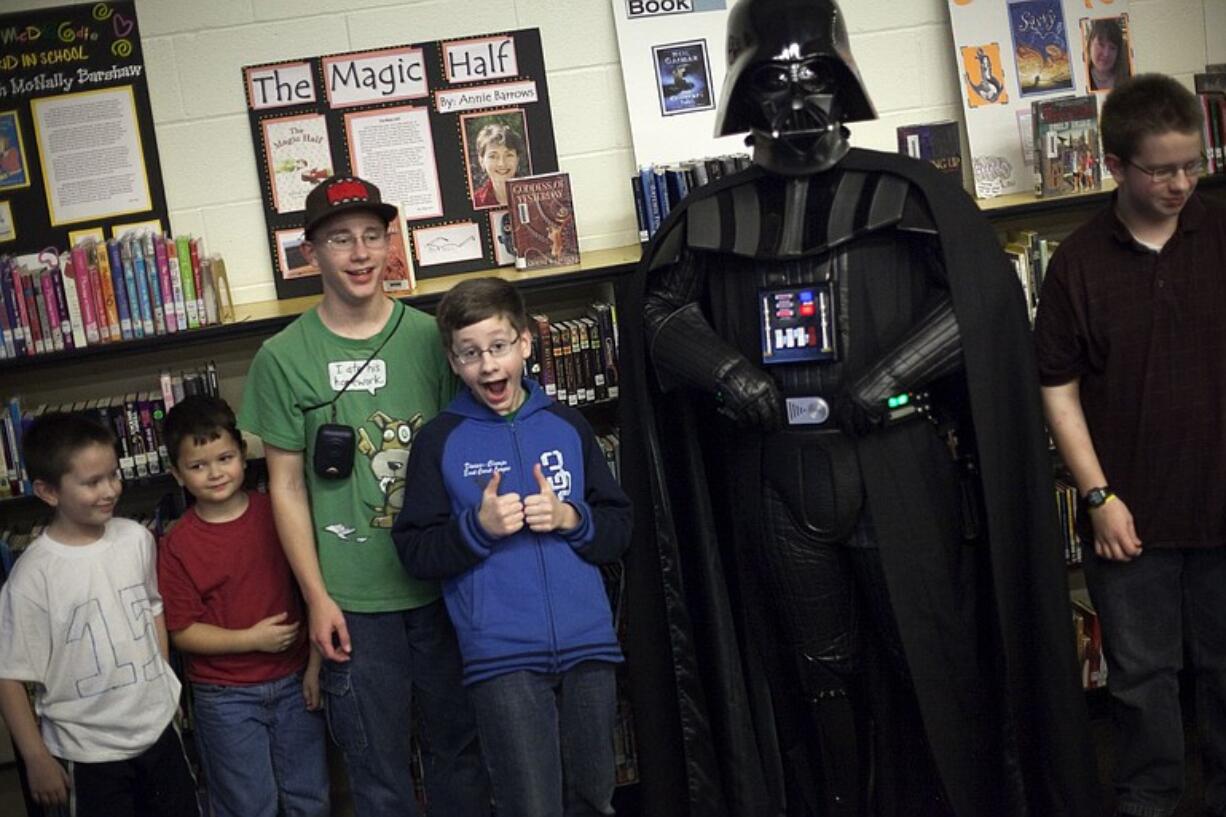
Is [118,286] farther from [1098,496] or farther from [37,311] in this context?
[1098,496]

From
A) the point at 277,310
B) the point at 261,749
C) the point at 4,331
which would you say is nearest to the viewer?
the point at 261,749

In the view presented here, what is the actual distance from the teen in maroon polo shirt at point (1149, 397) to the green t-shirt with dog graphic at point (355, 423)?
1270mm

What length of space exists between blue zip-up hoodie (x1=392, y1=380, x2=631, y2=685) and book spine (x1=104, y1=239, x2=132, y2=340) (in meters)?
0.96

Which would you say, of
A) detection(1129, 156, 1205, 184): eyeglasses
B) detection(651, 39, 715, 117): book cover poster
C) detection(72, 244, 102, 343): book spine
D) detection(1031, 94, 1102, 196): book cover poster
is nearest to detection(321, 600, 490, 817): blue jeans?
detection(72, 244, 102, 343): book spine

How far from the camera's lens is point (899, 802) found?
9.98 feet

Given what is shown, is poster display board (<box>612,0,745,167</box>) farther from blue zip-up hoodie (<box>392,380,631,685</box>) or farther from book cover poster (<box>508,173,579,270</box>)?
blue zip-up hoodie (<box>392,380,631,685</box>)

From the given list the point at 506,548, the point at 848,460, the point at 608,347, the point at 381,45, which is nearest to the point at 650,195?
the point at 608,347

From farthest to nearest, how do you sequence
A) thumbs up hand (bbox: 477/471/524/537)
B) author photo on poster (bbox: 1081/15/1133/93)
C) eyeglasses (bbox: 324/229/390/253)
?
author photo on poster (bbox: 1081/15/1133/93), eyeglasses (bbox: 324/229/390/253), thumbs up hand (bbox: 477/471/524/537)

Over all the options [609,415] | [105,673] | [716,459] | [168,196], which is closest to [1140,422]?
[716,459]

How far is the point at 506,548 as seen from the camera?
2.70 meters

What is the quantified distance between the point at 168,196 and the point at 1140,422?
234cm

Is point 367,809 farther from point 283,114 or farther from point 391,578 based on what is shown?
point 283,114

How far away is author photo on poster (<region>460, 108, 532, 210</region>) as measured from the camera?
11.9 ft

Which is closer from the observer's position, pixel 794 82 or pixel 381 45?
pixel 794 82
